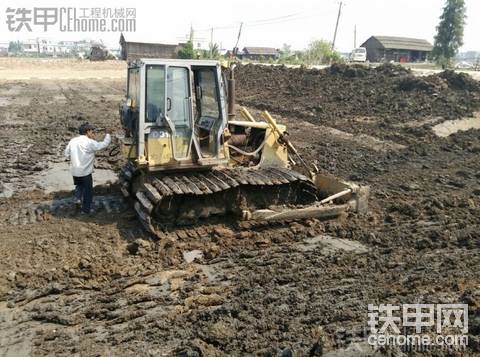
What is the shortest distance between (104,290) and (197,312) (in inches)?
51.9

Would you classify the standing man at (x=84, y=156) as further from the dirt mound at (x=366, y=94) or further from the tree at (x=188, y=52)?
the tree at (x=188, y=52)

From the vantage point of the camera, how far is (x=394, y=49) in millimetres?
63906

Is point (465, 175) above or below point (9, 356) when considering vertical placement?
above

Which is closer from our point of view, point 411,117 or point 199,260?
point 199,260

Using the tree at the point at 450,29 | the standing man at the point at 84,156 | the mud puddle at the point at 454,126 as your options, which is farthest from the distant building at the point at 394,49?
the standing man at the point at 84,156

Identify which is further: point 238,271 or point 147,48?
point 147,48

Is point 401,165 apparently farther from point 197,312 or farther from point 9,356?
point 9,356

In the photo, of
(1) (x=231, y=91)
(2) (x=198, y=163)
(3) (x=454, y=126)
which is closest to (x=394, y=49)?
(3) (x=454, y=126)

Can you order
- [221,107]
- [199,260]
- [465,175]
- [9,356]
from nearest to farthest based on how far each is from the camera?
[9,356]
[199,260]
[221,107]
[465,175]

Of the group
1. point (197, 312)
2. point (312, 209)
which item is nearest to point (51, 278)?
point (197, 312)

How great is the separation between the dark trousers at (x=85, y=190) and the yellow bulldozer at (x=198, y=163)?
2.10ft

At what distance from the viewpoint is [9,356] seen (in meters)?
4.62

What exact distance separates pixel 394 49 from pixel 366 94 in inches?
1827

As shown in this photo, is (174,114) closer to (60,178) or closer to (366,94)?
(60,178)
